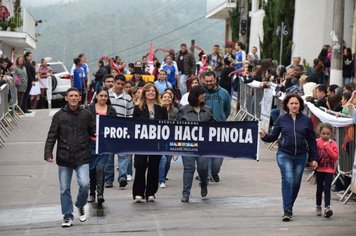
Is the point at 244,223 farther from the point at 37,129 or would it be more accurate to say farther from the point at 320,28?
the point at 320,28

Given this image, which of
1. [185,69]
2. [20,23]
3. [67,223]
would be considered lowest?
[67,223]

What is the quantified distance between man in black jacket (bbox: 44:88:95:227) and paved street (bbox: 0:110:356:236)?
1.54ft

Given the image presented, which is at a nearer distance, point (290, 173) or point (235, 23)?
point (290, 173)

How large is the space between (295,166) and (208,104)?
9.69 feet

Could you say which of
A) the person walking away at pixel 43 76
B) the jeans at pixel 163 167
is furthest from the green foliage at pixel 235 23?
the jeans at pixel 163 167

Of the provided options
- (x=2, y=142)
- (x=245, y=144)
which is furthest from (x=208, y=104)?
(x=2, y=142)

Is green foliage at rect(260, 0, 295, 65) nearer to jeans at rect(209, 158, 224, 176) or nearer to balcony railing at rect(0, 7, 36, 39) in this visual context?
balcony railing at rect(0, 7, 36, 39)

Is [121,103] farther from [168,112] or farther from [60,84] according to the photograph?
[60,84]

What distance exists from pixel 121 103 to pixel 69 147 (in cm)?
293

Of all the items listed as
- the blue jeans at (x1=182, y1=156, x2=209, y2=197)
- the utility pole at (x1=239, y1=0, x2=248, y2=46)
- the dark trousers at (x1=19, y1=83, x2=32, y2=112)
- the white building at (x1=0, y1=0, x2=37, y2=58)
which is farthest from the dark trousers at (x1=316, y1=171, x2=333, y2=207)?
the white building at (x1=0, y1=0, x2=37, y2=58)

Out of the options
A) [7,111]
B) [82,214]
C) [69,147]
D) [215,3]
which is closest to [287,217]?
[82,214]

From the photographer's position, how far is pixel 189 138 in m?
14.9

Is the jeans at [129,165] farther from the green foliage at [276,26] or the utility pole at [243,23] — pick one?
the utility pole at [243,23]

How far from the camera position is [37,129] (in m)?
26.3
